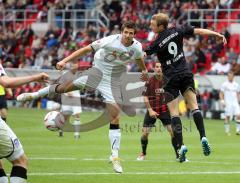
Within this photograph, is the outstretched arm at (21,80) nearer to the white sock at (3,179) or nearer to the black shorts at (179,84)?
the white sock at (3,179)

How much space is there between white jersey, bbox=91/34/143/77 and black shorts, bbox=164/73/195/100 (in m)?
0.83

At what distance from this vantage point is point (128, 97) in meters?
29.8

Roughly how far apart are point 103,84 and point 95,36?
24.6 metres

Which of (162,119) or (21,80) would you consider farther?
(162,119)

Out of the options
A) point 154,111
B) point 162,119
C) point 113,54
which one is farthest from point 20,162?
point 154,111

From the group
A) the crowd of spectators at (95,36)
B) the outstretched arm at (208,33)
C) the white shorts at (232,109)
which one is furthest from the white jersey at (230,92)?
the outstretched arm at (208,33)

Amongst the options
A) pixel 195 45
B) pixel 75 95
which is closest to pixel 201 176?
pixel 75 95

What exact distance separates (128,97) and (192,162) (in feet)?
46.6

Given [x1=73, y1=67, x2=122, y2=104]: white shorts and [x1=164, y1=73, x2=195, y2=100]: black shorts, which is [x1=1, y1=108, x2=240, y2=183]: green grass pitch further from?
[x1=164, y1=73, x2=195, y2=100]: black shorts

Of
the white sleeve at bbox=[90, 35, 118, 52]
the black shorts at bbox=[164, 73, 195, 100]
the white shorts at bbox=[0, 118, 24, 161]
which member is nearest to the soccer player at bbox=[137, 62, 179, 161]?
the black shorts at bbox=[164, 73, 195, 100]

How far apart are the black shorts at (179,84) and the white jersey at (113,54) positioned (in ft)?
2.71

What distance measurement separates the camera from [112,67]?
14227 mm

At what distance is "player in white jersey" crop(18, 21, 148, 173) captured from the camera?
44.8ft

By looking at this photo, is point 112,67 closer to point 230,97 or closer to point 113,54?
point 113,54
